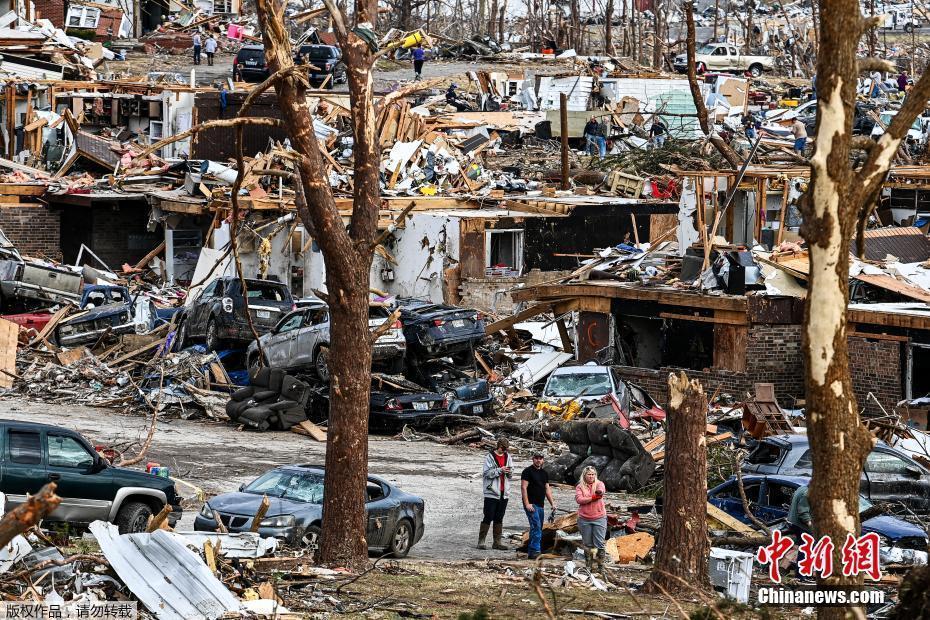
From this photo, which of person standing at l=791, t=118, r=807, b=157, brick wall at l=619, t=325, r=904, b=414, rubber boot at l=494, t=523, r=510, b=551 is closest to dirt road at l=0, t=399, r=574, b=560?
rubber boot at l=494, t=523, r=510, b=551

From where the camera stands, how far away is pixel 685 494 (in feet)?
44.1

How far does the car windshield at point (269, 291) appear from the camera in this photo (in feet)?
92.1

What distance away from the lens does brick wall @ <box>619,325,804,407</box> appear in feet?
85.7

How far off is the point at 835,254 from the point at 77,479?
32.7 feet

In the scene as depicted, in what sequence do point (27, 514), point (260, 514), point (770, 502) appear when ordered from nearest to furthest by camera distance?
point (27, 514) → point (260, 514) → point (770, 502)

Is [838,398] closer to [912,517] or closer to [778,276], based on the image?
[912,517]

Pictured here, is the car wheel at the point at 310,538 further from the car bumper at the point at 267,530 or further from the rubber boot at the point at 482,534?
the rubber boot at the point at 482,534

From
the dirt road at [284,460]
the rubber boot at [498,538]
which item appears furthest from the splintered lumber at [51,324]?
the rubber boot at [498,538]

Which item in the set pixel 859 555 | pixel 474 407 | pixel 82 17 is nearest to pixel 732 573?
pixel 859 555

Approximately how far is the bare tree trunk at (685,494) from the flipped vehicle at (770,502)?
2.98 metres

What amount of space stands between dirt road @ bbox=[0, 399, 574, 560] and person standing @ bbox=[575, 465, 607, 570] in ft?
4.73

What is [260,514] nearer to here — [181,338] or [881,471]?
[881,471]

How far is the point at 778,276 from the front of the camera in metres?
26.8

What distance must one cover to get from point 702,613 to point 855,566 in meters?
1.71
